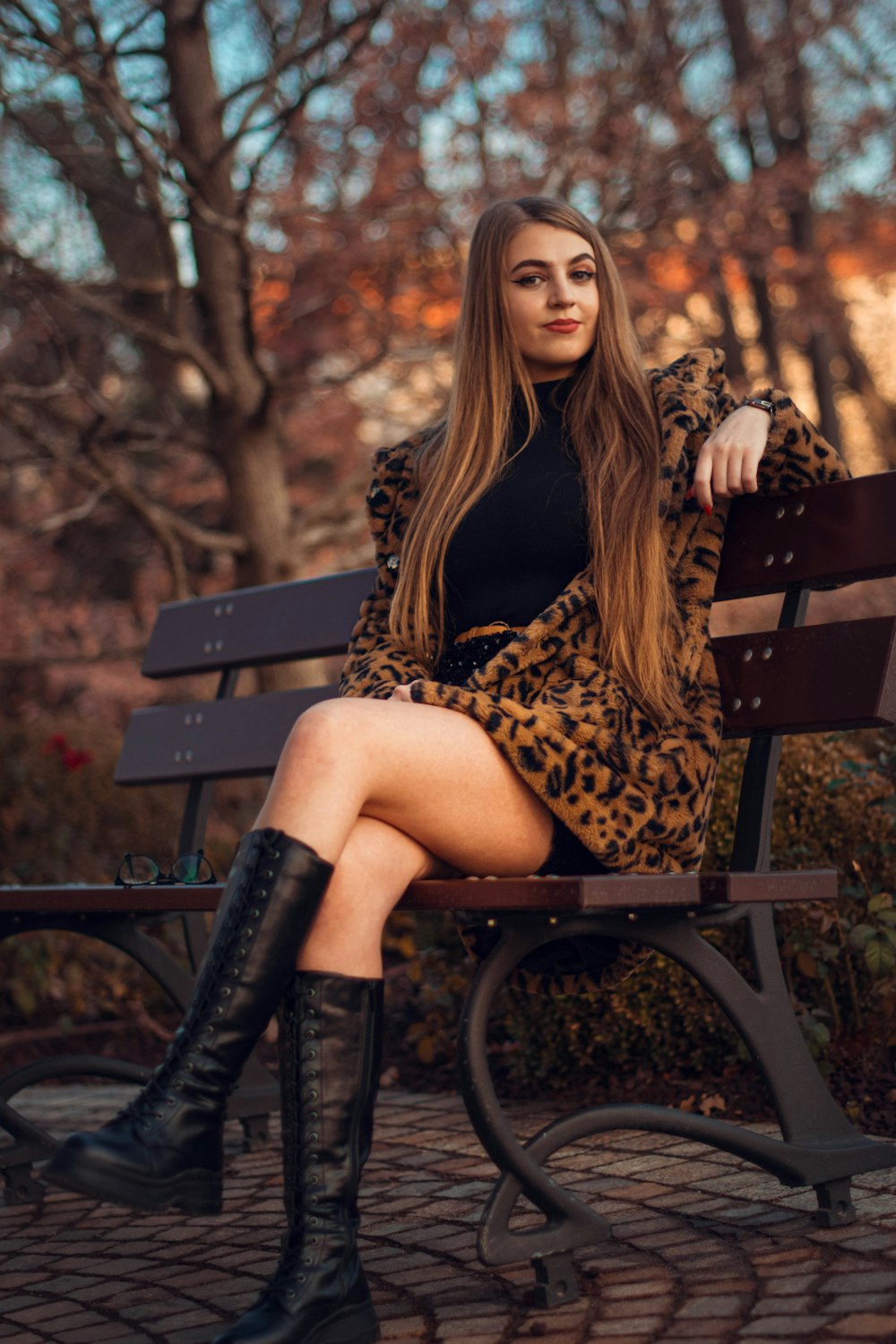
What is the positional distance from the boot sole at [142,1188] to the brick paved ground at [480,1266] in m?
0.23

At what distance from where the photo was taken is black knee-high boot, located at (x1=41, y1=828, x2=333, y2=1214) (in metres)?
2.13

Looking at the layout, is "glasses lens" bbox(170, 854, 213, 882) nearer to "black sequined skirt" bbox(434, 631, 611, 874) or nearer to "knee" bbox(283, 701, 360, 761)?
"black sequined skirt" bbox(434, 631, 611, 874)

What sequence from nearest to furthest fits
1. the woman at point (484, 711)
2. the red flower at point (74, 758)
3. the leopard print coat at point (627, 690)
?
the woman at point (484, 711)
the leopard print coat at point (627, 690)
the red flower at point (74, 758)

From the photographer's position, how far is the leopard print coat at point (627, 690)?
2.51 metres

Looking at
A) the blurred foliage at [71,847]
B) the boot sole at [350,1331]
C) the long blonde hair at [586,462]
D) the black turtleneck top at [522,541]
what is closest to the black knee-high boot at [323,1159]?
the boot sole at [350,1331]

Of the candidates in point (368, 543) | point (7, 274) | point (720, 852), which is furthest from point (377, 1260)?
point (368, 543)

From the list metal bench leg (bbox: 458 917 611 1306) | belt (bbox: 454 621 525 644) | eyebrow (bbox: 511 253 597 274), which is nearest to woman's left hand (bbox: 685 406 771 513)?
belt (bbox: 454 621 525 644)

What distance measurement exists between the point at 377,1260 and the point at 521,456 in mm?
1579

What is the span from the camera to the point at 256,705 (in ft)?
12.7

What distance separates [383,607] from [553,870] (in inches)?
32.6

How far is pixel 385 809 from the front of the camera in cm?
242

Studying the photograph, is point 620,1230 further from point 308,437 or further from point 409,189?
point 308,437

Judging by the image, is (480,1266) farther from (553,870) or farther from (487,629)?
(487,629)

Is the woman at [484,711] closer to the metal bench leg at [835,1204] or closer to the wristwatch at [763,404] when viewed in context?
the wristwatch at [763,404]
